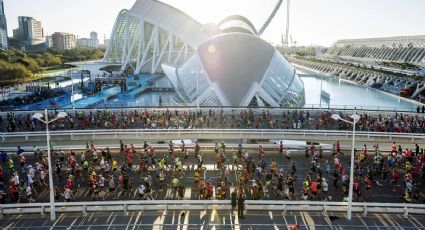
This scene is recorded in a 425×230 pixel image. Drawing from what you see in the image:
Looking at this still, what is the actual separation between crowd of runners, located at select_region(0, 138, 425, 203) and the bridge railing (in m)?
1.97

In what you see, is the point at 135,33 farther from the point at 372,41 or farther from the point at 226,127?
the point at 372,41

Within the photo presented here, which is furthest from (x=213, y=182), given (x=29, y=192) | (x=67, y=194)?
(x=29, y=192)

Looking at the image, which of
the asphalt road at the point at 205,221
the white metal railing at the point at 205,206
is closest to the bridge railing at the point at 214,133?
the white metal railing at the point at 205,206

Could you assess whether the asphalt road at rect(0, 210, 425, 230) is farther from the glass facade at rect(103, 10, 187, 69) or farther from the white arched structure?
the glass facade at rect(103, 10, 187, 69)

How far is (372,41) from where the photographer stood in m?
190

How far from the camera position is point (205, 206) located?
57.3ft

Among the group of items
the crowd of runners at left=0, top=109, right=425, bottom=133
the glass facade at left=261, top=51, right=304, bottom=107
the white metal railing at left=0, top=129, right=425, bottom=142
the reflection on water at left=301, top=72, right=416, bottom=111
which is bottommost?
the white metal railing at left=0, top=129, right=425, bottom=142

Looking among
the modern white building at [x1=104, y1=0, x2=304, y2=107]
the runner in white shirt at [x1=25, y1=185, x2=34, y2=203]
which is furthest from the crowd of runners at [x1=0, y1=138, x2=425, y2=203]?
the modern white building at [x1=104, y1=0, x2=304, y2=107]

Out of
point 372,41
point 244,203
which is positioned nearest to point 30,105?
point 244,203

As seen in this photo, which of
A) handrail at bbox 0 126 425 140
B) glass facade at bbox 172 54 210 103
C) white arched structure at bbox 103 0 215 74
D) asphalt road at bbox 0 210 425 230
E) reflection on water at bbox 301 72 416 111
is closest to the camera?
asphalt road at bbox 0 210 425 230

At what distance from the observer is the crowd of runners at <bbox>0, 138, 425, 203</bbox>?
61.8 ft

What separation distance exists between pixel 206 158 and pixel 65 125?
1323cm

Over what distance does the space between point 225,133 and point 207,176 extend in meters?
7.75

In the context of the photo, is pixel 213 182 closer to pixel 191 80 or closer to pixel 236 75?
pixel 236 75
